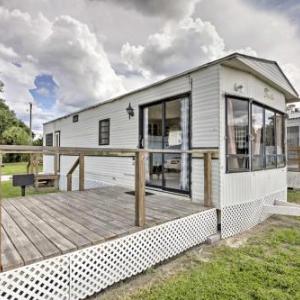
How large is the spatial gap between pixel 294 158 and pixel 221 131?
285 inches

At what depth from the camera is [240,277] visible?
2727 millimetres

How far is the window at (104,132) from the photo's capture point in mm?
7719

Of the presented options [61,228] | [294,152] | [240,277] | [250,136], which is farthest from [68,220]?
[294,152]


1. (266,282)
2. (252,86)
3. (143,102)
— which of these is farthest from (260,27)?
(266,282)

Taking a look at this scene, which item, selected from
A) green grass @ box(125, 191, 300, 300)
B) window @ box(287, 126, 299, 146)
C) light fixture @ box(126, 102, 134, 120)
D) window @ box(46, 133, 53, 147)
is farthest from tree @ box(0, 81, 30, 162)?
green grass @ box(125, 191, 300, 300)

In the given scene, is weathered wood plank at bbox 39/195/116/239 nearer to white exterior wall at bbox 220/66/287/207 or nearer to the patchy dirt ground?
the patchy dirt ground

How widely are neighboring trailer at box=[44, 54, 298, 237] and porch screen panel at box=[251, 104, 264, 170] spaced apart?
0.07ft

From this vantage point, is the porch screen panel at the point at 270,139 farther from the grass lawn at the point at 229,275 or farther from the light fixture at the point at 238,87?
the grass lawn at the point at 229,275

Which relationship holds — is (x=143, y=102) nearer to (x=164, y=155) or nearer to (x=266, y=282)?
(x=164, y=155)

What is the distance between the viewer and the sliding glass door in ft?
16.5

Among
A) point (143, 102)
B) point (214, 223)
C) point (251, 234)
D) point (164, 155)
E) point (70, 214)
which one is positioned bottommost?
point (251, 234)

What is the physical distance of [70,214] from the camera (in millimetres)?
3727

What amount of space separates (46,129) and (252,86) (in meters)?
12.1

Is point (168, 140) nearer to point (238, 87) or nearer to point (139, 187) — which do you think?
point (238, 87)
